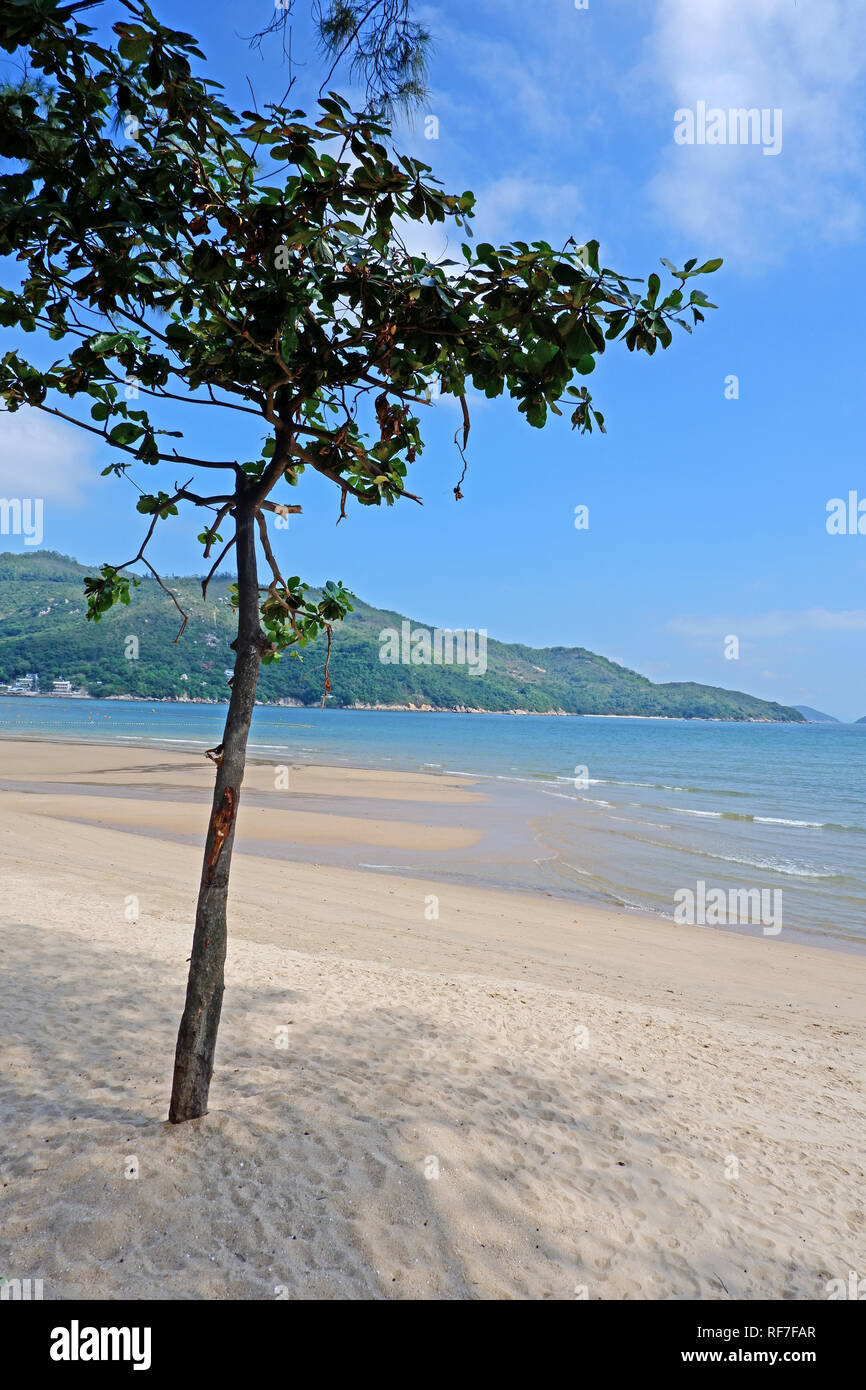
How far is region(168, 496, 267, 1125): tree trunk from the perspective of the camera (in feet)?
11.8

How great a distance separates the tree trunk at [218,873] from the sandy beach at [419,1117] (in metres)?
0.29

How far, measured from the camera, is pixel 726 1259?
3316mm

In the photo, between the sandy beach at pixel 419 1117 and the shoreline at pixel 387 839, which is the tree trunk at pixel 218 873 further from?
the shoreline at pixel 387 839

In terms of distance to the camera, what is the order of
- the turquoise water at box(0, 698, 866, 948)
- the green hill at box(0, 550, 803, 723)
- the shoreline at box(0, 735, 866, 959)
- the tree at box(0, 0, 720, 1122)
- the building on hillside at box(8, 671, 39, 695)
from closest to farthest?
the tree at box(0, 0, 720, 1122) → the shoreline at box(0, 735, 866, 959) → the turquoise water at box(0, 698, 866, 948) → the green hill at box(0, 550, 803, 723) → the building on hillside at box(8, 671, 39, 695)

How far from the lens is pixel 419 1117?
4250 millimetres

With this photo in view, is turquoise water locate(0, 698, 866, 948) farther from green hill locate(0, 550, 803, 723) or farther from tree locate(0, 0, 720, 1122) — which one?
green hill locate(0, 550, 803, 723)

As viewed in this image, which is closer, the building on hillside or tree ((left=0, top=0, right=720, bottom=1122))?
tree ((left=0, top=0, right=720, bottom=1122))

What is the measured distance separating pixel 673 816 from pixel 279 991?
2117cm

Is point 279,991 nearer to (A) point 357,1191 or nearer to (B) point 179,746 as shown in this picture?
(A) point 357,1191

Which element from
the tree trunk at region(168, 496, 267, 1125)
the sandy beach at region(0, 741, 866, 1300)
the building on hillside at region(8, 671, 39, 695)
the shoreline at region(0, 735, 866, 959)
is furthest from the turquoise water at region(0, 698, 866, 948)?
the building on hillside at region(8, 671, 39, 695)

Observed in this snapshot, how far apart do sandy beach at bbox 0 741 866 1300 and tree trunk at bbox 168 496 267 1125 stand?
0.94 feet

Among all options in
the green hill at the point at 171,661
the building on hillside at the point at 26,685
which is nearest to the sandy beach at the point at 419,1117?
the green hill at the point at 171,661

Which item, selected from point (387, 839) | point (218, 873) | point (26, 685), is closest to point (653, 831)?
point (387, 839)
